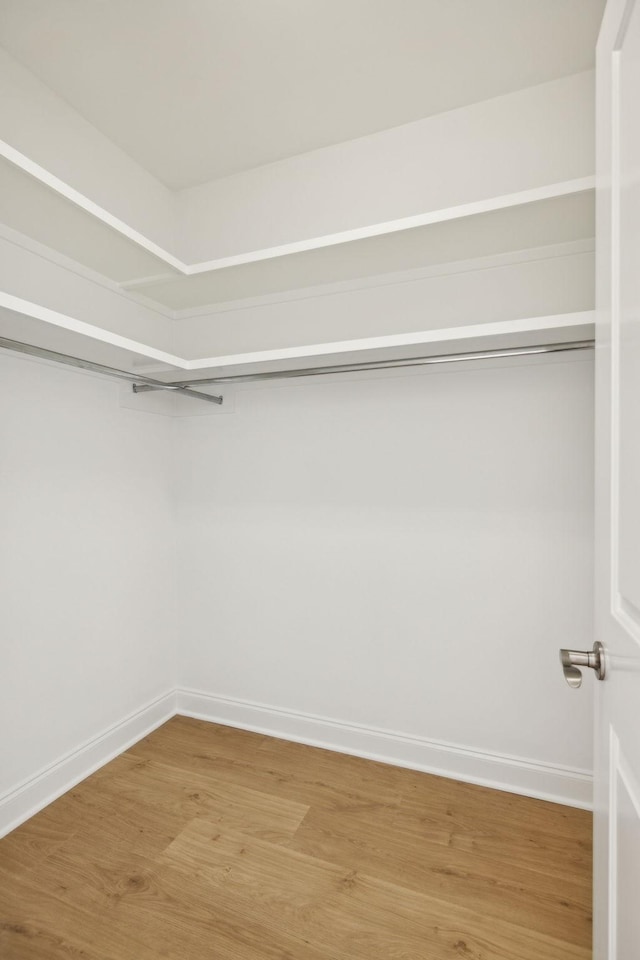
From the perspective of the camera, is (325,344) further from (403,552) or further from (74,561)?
(74,561)

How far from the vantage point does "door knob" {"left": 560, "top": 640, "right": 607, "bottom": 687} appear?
900 millimetres

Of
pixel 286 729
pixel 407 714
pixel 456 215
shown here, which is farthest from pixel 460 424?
pixel 286 729

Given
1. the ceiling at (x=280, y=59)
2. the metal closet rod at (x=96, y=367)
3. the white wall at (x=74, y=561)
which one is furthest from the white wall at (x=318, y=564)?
the ceiling at (x=280, y=59)

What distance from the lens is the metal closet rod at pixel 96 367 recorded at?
4.90 ft

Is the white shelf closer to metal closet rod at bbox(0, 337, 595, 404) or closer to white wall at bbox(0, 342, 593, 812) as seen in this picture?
metal closet rod at bbox(0, 337, 595, 404)

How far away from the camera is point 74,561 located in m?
2.00

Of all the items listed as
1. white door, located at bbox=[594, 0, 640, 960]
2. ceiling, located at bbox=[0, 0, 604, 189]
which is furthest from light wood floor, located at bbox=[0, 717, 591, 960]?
ceiling, located at bbox=[0, 0, 604, 189]

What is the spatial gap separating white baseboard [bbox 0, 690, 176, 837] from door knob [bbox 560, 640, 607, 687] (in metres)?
1.87

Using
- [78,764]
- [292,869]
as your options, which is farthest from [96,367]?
[292,869]

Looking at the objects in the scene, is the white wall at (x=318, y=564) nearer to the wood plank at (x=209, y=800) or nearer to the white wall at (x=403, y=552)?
the white wall at (x=403, y=552)

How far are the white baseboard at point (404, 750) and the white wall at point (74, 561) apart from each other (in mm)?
340

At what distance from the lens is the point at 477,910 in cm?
144

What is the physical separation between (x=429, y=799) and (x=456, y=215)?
200cm

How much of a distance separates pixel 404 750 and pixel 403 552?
2.68 ft
